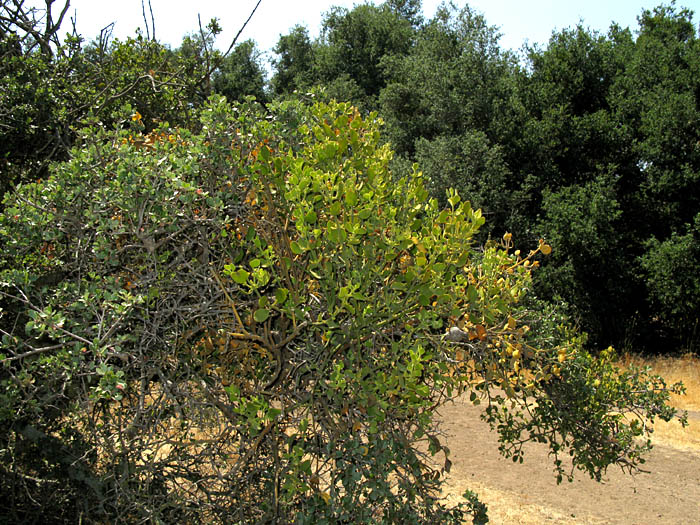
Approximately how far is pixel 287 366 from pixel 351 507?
26.8 inches

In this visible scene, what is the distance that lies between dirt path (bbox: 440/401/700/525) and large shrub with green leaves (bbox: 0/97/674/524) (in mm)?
2699

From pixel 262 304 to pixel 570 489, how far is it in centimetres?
536

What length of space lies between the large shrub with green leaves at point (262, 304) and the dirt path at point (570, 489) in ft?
8.85

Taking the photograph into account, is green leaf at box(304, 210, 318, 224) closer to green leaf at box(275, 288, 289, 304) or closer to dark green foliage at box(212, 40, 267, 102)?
green leaf at box(275, 288, 289, 304)

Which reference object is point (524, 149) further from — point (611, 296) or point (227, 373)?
point (227, 373)

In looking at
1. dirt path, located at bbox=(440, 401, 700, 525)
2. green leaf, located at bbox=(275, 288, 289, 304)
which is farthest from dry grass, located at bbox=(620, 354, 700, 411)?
green leaf, located at bbox=(275, 288, 289, 304)

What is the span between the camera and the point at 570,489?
6.42 meters

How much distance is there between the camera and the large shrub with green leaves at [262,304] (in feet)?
7.83

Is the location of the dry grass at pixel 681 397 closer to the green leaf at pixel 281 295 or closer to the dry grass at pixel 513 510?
the dry grass at pixel 513 510

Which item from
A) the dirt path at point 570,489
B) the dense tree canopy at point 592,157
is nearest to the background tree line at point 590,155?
the dense tree canopy at point 592,157

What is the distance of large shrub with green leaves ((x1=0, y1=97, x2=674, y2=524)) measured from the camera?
2.39 m

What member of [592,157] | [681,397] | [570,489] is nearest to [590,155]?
[592,157]

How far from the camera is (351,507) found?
2.42 metres

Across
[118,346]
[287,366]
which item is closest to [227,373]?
[287,366]
